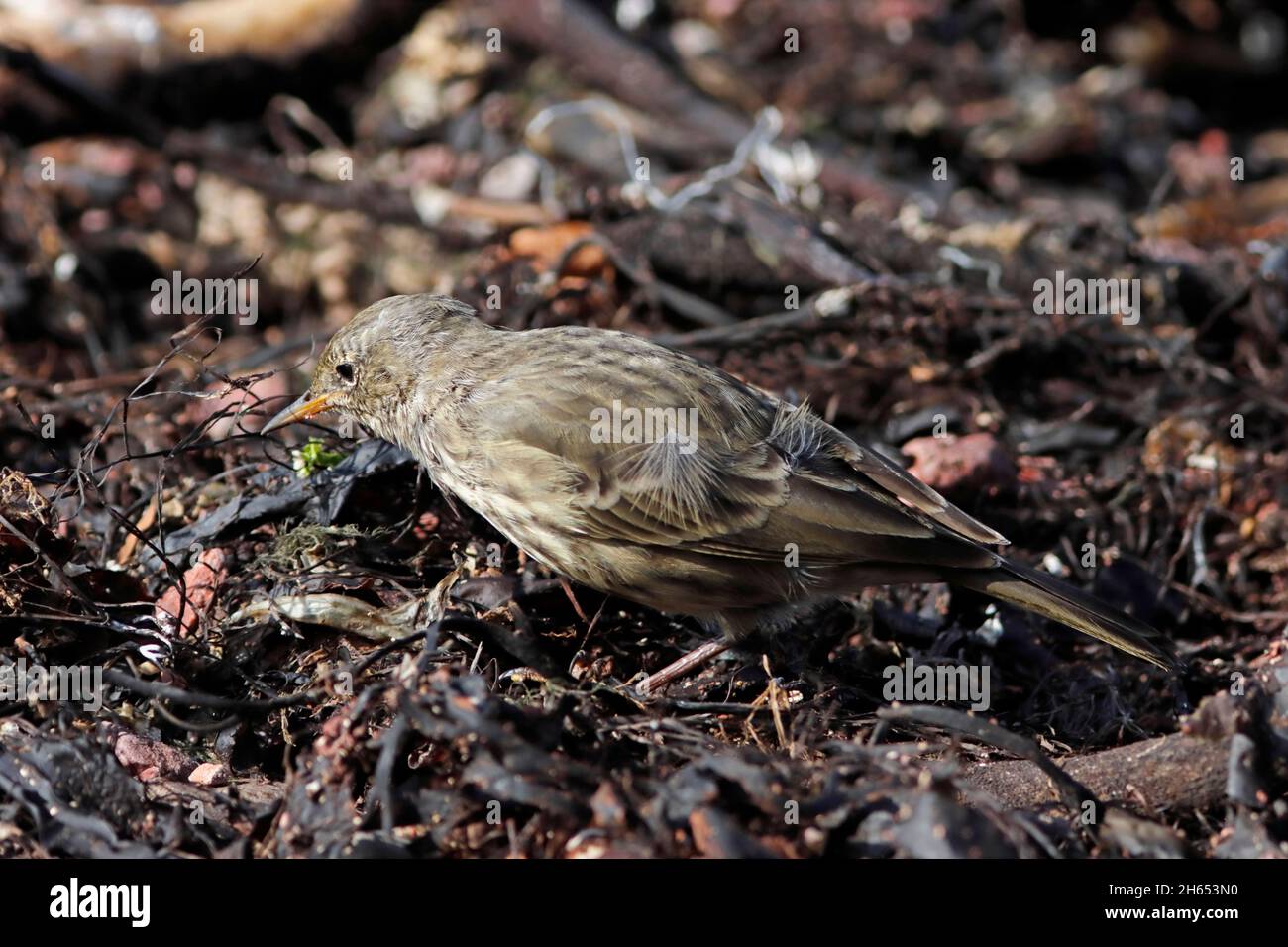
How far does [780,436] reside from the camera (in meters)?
4.69

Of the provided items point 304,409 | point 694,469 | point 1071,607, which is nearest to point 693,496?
point 694,469

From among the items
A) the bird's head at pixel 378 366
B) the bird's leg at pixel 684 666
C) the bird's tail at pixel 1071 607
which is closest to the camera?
the bird's tail at pixel 1071 607

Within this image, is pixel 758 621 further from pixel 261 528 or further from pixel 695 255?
pixel 695 255

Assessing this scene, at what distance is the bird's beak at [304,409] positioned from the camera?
489 centimetres

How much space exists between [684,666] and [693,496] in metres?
0.57

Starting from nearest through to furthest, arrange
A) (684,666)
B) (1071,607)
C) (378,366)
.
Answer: (1071,607), (684,666), (378,366)

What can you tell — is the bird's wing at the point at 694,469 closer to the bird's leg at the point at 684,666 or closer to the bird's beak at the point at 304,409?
the bird's leg at the point at 684,666

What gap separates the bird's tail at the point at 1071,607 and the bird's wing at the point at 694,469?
0.17 meters

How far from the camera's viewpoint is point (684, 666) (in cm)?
451

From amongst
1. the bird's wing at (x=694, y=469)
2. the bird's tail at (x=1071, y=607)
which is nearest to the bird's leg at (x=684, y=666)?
the bird's wing at (x=694, y=469)

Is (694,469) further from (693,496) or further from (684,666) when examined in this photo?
(684,666)

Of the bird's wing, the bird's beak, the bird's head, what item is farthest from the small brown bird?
the bird's beak
